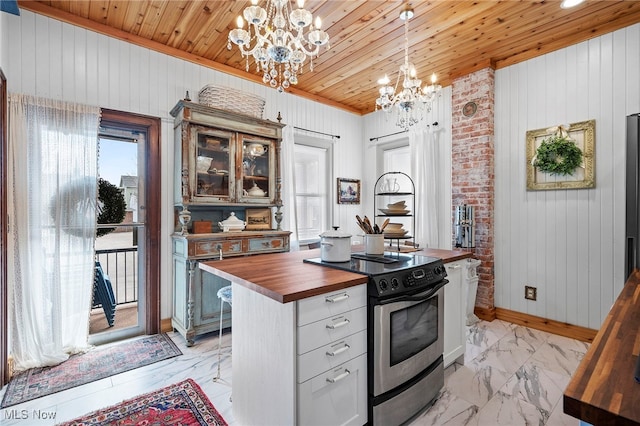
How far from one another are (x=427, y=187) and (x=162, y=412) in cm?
354

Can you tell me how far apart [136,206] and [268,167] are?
4.60ft

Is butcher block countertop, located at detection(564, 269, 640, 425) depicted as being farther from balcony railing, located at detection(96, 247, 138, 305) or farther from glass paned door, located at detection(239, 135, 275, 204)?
balcony railing, located at detection(96, 247, 138, 305)

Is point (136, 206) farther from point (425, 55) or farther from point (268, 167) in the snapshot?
point (425, 55)

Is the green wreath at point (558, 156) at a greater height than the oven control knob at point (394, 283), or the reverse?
the green wreath at point (558, 156)

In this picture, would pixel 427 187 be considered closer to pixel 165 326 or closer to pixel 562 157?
pixel 562 157

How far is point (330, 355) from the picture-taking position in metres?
1.44

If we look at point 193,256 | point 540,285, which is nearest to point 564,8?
point 540,285

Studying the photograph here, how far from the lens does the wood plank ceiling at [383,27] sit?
8.18ft

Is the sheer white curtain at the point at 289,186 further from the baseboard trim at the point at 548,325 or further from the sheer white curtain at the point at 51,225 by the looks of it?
the baseboard trim at the point at 548,325

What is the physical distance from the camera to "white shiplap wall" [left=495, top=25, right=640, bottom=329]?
109 inches

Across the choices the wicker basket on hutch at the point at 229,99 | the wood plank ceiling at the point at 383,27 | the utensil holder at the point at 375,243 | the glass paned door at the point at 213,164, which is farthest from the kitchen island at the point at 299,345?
the wood plank ceiling at the point at 383,27

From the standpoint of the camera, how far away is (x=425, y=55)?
10.9ft

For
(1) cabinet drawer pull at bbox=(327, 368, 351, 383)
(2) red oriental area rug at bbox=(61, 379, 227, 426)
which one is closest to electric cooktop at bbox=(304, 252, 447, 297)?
(1) cabinet drawer pull at bbox=(327, 368, 351, 383)

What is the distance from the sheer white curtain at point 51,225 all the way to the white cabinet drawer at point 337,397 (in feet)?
7.59
